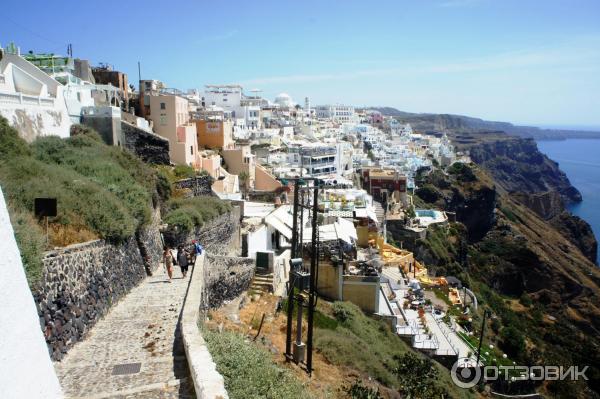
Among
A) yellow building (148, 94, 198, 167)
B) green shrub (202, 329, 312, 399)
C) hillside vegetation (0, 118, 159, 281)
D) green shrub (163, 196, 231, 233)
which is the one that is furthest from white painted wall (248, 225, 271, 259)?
green shrub (202, 329, 312, 399)

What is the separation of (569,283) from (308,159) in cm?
3836

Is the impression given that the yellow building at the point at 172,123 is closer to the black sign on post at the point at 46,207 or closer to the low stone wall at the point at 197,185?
the low stone wall at the point at 197,185

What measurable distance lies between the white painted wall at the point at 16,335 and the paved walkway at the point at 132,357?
166 centimetres

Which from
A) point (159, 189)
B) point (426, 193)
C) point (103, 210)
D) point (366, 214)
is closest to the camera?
point (103, 210)

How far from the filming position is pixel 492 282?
58.8 m

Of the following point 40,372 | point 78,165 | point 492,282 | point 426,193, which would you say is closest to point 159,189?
point 78,165

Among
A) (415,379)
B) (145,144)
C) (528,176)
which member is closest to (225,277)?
(415,379)

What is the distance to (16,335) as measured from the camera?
13.7ft

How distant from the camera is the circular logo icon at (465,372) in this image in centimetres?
1791

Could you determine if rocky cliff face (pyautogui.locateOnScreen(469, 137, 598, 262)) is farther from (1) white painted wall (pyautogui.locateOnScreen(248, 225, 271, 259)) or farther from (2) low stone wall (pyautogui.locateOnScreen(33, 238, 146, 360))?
(2) low stone wall (pyautogui.locateOnScreen(33, 238, 146, 360))

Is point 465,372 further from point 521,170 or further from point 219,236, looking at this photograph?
point 521,170

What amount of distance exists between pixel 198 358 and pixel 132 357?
4.79ft

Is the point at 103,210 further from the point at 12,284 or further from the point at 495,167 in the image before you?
the point at 495,167

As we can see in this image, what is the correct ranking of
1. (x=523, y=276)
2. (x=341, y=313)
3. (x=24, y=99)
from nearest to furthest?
(x=24, y=99) → (x=341, y=313) → (x=523, y=276)
